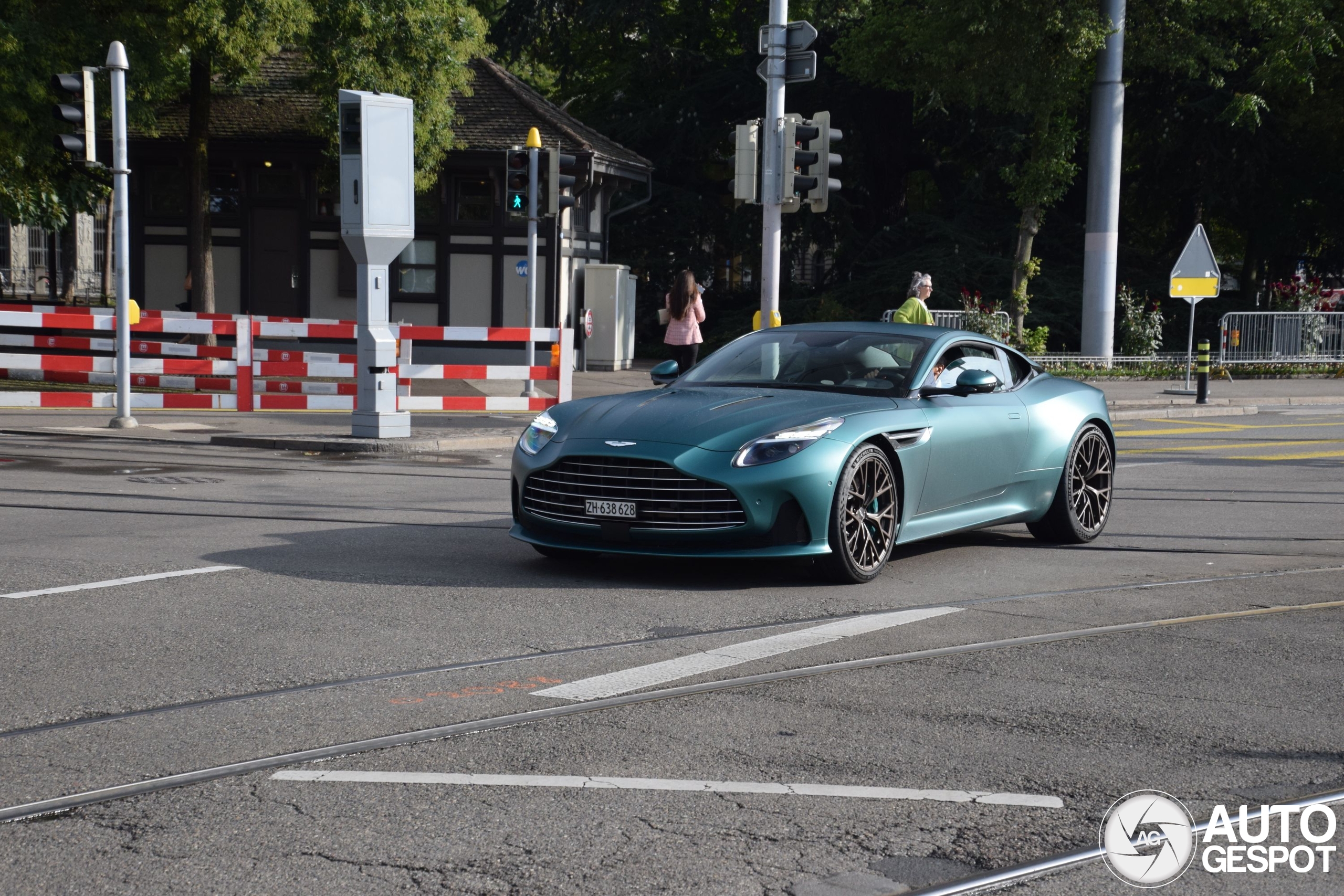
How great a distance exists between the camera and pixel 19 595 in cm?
733

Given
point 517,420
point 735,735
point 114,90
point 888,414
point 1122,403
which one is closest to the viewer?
point 735,735

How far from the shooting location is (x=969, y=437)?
8.74m

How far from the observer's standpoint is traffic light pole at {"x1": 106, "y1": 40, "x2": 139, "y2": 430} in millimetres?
16781

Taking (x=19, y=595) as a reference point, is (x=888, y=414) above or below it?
above

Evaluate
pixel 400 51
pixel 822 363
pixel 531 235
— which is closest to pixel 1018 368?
pixel 822 363

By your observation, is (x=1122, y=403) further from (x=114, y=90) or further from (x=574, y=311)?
(x=114, y=90)

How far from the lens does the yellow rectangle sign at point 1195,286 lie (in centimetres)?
2445

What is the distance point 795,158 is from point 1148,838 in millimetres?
14867

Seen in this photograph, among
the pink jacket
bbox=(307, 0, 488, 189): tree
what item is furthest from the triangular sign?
bbox=(307, 0, 488, 189): tree

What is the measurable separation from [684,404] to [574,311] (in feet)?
79.5

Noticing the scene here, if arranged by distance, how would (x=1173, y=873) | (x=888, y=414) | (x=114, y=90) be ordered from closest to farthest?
(x=1173, y=873) < (x=888, y=414) < (x=114, y=90)

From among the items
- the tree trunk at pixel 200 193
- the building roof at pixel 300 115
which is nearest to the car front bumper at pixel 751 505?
the tree trunk at pixel 200 193

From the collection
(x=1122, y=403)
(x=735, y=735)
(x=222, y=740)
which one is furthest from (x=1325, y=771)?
(x=1122, y=403)

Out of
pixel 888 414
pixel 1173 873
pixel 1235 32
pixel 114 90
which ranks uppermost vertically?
pixel 1235 32
